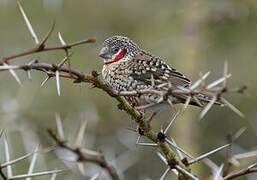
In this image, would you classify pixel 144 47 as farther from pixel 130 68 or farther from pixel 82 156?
pixel 82 156

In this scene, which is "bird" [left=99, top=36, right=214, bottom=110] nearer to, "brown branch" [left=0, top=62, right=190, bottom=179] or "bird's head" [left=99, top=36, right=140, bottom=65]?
"bird's head" [left=99, top=36, right=140, bottom=65]

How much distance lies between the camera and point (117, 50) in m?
5.17

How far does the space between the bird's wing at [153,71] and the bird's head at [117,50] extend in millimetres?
80

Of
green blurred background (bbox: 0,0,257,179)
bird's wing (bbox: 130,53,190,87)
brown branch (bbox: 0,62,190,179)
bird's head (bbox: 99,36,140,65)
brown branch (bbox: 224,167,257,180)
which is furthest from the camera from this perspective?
green blurred background (bbox: 0,0,257,179)

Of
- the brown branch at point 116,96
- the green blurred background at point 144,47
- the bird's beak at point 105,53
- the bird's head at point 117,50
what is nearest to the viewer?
the brown branch at point 116,96

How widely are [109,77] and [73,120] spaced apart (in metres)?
4.00

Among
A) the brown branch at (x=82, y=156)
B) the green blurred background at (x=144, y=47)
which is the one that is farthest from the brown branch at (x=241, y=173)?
the green blurred background at (x=144, y=47)

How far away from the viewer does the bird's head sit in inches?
199

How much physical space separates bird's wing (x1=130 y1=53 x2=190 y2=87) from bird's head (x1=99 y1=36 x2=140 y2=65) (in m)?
0.08

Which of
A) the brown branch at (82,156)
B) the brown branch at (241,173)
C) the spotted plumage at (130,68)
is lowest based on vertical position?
the spotted plumage at (130,68)

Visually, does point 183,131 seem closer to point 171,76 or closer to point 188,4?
point 188,4

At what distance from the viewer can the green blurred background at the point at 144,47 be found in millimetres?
8914

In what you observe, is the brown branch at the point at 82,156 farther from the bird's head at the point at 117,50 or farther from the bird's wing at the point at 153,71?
the bird's head at the point at 117,50

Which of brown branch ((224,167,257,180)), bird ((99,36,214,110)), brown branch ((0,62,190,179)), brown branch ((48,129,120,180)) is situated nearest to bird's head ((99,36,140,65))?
bird ((99,36,214,110))
